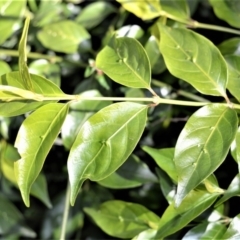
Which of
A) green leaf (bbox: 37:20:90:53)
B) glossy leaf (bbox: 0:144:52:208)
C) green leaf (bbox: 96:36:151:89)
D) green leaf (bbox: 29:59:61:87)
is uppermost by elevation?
green leaf (bbox: 96:36:151:89)

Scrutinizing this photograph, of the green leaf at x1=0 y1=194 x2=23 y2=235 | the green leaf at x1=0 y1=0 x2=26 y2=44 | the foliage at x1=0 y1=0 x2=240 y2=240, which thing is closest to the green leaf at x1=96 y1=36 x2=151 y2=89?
the foliage at x1=0 y1=0 x2=240 y2=240

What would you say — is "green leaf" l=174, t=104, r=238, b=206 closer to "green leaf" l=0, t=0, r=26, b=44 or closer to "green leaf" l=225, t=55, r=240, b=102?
"green leaf" l=225, t=55, r=240, b=102

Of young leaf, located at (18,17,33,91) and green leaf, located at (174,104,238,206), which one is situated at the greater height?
young leaf, located at (18,17,33,91)

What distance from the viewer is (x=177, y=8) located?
679 millimetres

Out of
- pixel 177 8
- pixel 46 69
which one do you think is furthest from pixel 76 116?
pixel 177 8

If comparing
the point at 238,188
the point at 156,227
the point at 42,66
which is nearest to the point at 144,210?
the point at 156,227

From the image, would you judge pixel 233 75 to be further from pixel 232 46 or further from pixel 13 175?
pixel 13 175

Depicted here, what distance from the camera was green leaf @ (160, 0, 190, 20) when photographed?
674 millimetres

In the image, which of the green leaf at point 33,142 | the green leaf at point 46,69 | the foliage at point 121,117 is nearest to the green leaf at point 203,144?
the foliage at point 121,117

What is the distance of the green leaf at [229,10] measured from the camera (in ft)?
2.13

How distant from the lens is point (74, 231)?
2.75ft

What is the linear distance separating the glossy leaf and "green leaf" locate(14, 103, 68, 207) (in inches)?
10.9

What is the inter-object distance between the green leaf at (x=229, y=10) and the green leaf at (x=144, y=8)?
3.1 inches

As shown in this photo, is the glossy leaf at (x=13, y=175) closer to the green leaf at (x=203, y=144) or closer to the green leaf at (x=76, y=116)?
the green leaf at (x=76, y=116)
